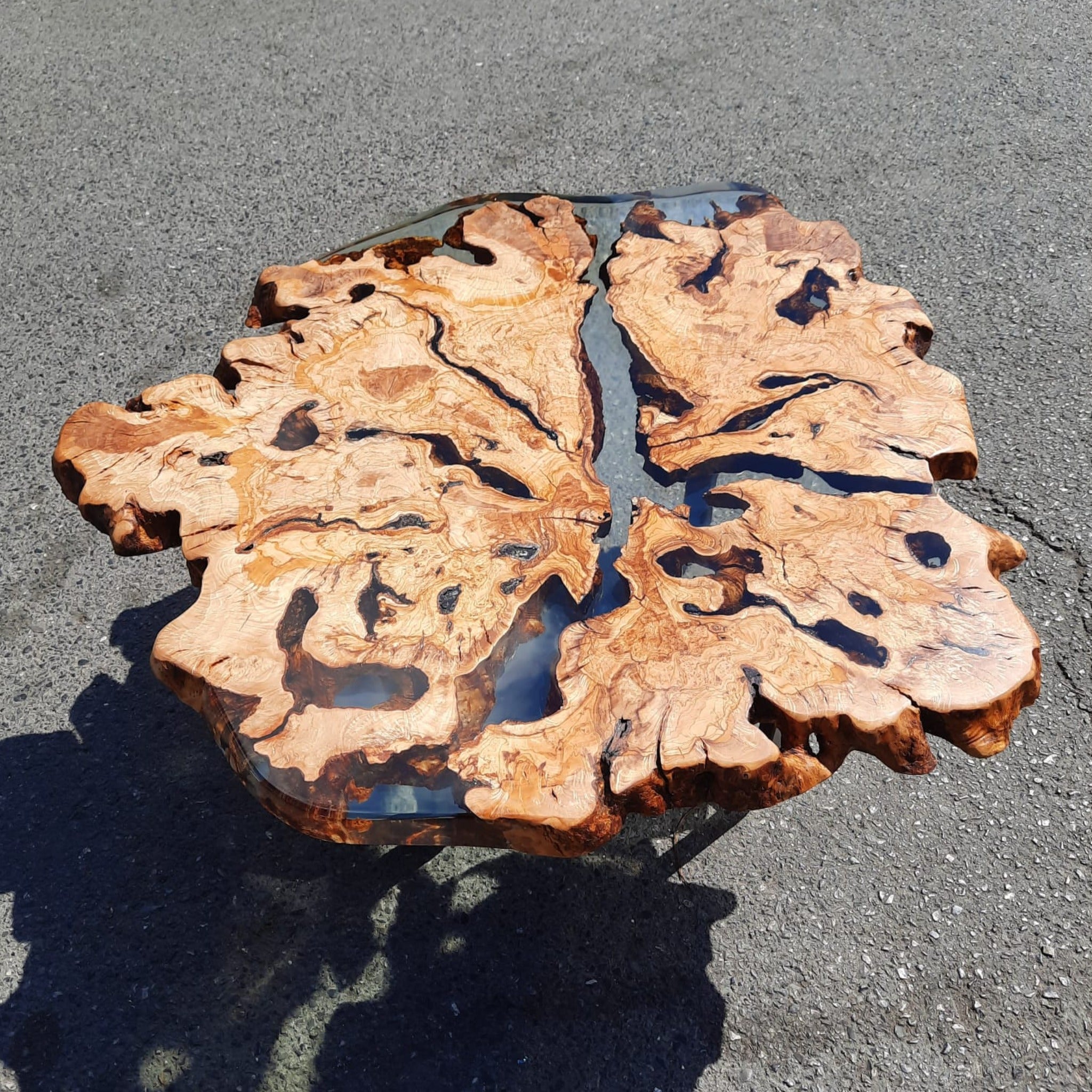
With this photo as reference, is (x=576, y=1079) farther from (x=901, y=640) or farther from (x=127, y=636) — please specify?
(x=127, y=636)

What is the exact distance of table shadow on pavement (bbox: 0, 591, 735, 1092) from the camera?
5.87 feet

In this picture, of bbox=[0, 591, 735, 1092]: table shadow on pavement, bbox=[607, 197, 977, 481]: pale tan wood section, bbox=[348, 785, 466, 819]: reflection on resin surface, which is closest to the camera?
bbox=[348, 785, 466, 819]: reflection on resin surface

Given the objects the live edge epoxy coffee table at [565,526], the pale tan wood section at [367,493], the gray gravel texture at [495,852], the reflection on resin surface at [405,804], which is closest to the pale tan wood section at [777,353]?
the live edge epoxy coffee table at [565,526]

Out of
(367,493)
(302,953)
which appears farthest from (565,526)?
(302,953)

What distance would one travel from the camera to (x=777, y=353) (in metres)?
1.77

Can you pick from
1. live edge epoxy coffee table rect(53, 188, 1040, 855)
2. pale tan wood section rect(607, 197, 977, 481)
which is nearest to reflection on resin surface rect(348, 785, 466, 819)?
live edge epoxy coffee table rect(53, 188, 1040, 855)

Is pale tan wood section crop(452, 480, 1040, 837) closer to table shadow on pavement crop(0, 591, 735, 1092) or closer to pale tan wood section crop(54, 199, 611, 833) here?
pale tan wood section crop(54, 199, 611, 833)

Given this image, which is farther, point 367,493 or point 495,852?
point 495,852

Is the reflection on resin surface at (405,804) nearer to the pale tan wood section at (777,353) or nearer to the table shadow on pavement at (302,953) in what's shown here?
the pale tan wood section at (777,353)

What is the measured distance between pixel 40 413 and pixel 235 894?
64.1 inches

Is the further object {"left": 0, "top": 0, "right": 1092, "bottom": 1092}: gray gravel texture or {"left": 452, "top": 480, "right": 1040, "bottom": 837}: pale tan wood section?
{"left": 0, "top": 0, "right": 1092, "bottom": 1092}: gray gravel texture

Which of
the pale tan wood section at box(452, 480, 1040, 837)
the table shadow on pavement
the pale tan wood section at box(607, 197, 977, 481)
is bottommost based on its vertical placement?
the table shadow on pavement

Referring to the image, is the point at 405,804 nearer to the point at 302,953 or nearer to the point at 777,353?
the point at 302,953

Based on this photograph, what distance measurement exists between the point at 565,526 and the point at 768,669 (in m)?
0.40
